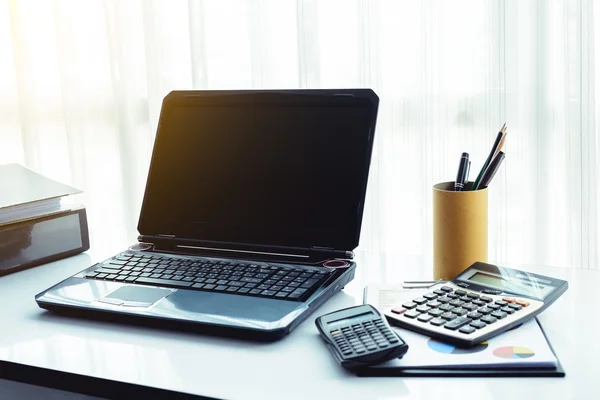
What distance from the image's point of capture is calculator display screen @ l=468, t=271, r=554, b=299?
0.80 m

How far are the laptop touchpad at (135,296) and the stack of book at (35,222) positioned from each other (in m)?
0.27

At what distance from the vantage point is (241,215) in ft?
3.35

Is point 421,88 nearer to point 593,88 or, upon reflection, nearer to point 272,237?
point 593,88

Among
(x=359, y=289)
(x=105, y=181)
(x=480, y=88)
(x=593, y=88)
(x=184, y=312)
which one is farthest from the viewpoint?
(x=105, y=181)

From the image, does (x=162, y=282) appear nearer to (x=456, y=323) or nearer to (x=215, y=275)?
(x=215, y=275)

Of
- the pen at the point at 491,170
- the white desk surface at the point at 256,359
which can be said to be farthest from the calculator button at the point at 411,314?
the pen at the point at 491,170

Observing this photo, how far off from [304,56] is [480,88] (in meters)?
0.42

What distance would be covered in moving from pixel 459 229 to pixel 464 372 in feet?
0.94

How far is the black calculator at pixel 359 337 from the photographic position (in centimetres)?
67

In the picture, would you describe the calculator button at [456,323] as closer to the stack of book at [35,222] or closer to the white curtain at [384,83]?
the white curtain at [384,83]

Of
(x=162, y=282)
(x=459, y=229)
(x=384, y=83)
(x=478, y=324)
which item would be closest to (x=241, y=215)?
(x=162, y=282)

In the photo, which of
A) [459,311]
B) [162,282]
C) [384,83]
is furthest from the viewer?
[384,83]

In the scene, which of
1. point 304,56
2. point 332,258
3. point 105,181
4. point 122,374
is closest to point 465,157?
point 332,258

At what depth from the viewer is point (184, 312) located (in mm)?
794
